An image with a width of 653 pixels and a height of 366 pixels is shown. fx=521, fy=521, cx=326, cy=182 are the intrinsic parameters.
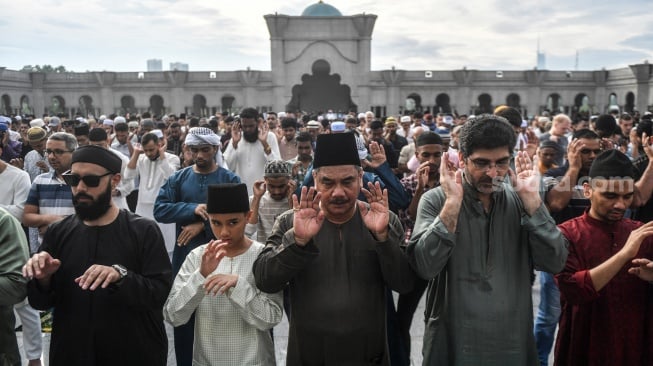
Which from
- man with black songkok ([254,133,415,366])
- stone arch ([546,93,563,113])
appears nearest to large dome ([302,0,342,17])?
stone arch ([546,93,563,113])

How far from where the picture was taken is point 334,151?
282 centimetres

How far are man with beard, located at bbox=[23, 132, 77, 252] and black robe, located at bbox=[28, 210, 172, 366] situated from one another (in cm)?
175

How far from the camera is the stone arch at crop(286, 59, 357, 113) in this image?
4088 centimetres

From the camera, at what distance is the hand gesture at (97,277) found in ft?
8.30

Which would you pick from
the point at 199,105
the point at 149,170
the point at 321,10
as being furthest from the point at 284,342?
the point at 321,10

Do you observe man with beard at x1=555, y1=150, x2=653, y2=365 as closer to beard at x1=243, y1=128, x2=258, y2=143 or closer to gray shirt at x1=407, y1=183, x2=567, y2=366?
gray shirt at x1=407, y1=183, x2=567, y2=366

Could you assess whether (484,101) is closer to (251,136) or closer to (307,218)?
(251,136)

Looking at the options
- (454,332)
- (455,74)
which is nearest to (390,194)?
(454,332)

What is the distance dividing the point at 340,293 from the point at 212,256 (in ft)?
2.36

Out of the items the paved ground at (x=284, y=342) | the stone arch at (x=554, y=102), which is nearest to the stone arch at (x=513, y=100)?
the stone arch at (x=554, y=102)

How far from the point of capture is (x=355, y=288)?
2.79 meters

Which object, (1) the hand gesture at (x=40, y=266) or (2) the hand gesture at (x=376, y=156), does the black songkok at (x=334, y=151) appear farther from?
(2) the hand gesture at (x=376, y=156)

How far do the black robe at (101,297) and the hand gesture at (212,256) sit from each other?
11.6 inches

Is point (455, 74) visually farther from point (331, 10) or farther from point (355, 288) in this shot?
point (355, 288)
